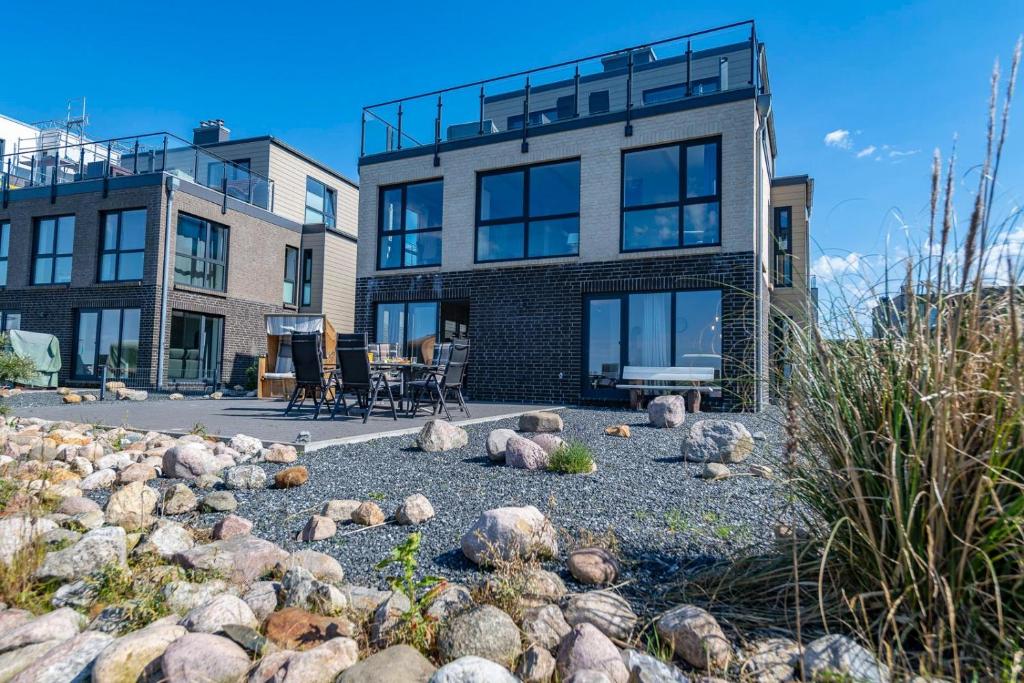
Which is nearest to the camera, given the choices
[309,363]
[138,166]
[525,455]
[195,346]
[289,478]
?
[289,478]

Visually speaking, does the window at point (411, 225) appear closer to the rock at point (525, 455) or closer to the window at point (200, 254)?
the window at point (200, 254)

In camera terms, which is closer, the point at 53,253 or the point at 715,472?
the point at 715,472

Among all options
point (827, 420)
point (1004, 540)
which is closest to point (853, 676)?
point (1004, 540)

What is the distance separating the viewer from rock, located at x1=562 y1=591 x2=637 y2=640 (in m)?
1.91

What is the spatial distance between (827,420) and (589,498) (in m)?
1.69

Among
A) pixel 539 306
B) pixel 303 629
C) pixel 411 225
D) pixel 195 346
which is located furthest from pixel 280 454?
pixel 195 346

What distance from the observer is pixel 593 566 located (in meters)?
2.28

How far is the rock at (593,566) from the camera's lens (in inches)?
88.6

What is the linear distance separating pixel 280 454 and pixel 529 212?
813cm

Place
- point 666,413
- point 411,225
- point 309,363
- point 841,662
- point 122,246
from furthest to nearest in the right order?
point 122,246 < point 411,225 < point 309,363 < point 666,413 < point 841,662

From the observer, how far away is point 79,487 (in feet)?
12.7

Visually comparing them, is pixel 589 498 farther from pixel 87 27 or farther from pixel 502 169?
pixel 87 27

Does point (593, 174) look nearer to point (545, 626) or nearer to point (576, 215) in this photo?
point (576, 215)

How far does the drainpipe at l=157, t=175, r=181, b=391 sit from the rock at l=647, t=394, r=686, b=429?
12136mm
